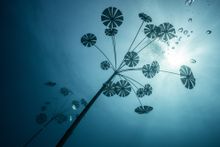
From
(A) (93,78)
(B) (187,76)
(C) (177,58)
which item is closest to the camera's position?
(B) (187,76)

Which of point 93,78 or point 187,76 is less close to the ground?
point 93,78

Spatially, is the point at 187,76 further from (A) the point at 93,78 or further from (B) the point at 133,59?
(A) the point at 93,78

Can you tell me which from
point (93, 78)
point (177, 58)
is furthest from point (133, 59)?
point (93, 78)

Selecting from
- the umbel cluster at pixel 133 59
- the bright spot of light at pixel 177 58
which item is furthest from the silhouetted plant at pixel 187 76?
the bright spot of light at pixel 177 58

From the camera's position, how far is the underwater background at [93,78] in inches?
576

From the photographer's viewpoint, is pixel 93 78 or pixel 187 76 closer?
pixel 187 76

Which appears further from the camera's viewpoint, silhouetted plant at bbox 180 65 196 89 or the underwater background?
the underwater background

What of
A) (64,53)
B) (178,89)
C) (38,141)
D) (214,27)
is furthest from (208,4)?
(38,141)

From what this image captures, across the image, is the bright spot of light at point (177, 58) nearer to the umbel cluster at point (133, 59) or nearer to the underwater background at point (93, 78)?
the underwater background at point (93, 78)

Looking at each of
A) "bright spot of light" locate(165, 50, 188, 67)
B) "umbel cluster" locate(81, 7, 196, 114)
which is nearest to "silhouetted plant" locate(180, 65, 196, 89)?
"umbel cluster" locate(81, 7, 196, 114)

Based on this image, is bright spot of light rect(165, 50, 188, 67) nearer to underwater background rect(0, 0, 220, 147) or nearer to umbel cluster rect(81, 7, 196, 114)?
underwater background rect(0, 0, 220, 147)

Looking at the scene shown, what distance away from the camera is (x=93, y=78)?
942 inches

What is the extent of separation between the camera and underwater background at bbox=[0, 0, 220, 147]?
14.6 m

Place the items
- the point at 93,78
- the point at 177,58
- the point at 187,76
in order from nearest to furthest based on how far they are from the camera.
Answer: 1. the point at 187,76
2. the point at 177,58
3. the point at 93,78
